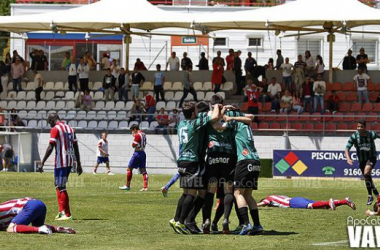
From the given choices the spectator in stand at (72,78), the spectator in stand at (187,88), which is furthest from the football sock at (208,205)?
the spectator in stand at (72,78)

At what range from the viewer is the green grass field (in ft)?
40.5

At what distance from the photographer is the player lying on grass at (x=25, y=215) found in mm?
13211

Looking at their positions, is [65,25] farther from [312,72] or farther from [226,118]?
[226,118]

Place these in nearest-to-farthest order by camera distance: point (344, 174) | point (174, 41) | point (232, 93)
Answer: point (344, 174) < point (232, 93) < point (174, 41)

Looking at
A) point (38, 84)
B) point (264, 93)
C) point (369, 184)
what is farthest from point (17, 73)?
point (369, 184)

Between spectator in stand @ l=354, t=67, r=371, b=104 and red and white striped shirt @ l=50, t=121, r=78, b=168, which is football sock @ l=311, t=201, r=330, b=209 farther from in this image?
spectator in stand @ l=354, t=67, r=371, b=104

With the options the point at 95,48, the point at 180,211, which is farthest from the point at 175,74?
the point at 180,211

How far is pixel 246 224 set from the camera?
1367 centimetres

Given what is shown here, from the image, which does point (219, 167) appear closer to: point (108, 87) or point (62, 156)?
point (62, 156)

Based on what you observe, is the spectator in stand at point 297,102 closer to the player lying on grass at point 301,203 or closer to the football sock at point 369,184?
the football sock at point 369,184

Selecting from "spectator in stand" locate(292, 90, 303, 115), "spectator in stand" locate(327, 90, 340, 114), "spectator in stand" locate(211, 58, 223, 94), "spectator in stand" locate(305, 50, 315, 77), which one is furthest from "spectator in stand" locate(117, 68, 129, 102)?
"spectator in stand" locate(327, 90, 340, 114)

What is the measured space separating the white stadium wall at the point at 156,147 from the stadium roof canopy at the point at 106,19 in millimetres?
5168

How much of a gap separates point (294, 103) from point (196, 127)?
22.6 metres
